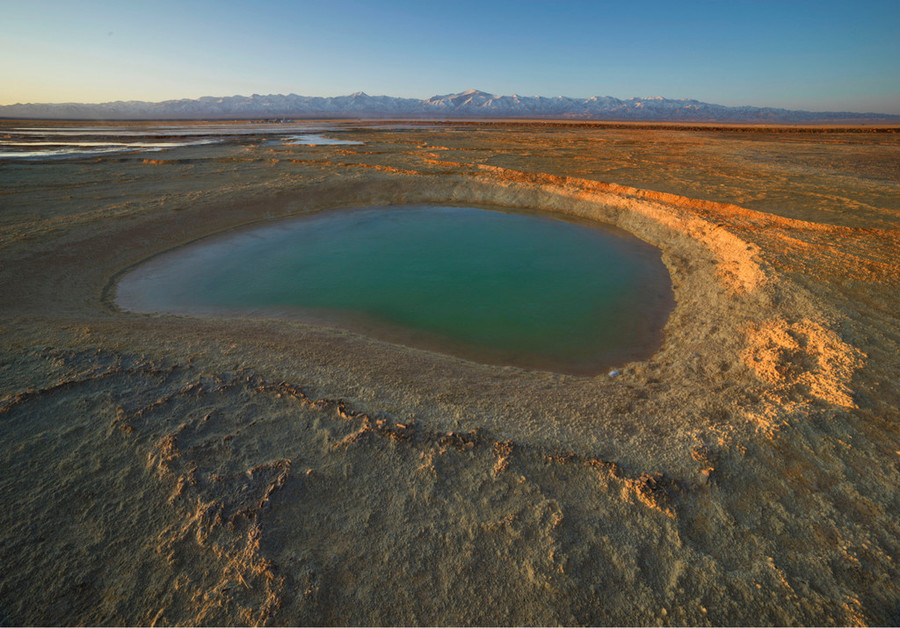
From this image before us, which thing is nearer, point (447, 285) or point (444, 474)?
point (444, 474)

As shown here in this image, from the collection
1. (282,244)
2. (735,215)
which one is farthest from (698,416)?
(282,244)

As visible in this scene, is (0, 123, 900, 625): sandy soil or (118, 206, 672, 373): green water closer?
(0, 123, 900, 625): sandy soil

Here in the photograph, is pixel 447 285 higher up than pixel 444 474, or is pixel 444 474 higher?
pixel 444 474

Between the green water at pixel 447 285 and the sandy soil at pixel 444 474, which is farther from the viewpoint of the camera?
the green water at pixel 447 285
